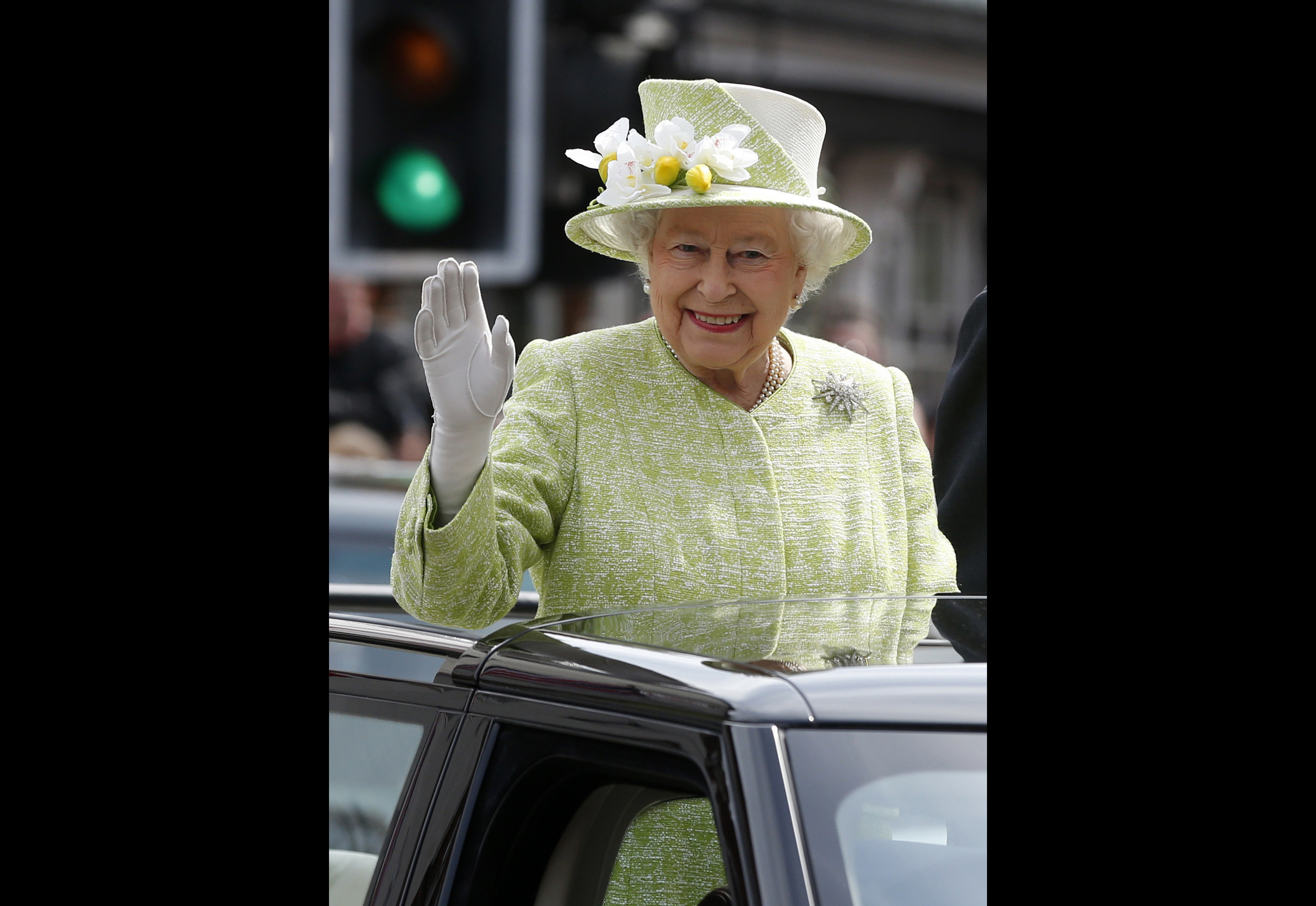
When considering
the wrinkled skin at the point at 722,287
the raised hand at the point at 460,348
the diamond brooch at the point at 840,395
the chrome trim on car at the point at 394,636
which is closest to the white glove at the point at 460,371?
the raised hand at the point at 460,348

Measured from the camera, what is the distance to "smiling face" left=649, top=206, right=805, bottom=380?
8.07 ft

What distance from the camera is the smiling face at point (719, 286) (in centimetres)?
246

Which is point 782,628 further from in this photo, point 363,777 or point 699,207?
point 699,207

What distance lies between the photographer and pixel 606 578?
2.20 metres

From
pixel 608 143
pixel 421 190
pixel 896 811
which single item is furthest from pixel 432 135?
pixel 896 811

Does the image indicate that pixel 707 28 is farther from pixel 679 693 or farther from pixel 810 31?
pixel 679 693

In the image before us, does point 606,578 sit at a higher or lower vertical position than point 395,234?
lower

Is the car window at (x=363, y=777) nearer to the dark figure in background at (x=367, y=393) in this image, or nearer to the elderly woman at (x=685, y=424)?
the elderly woman at (x=685, y=424)

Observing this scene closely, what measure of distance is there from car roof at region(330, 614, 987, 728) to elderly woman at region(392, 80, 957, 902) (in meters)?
0.37

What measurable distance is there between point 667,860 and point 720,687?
16.8 inches

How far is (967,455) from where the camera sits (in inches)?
125

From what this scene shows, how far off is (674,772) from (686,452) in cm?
97

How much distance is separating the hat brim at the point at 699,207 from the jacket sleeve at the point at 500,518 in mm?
279
